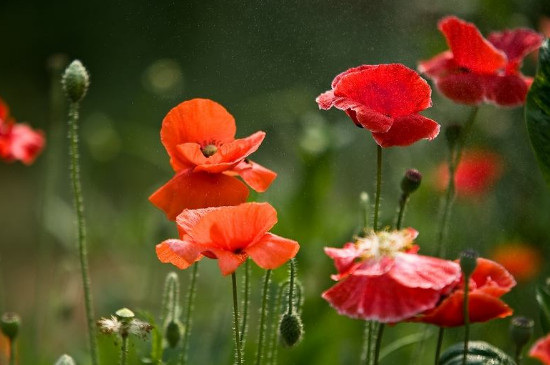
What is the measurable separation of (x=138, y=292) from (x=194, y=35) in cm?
A: 148

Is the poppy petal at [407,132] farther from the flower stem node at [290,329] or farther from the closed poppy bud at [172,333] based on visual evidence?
the closed poppy bud at [172,333]

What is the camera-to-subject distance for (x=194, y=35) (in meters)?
3.04

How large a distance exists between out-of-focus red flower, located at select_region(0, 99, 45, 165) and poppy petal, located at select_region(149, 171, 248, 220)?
418 mm

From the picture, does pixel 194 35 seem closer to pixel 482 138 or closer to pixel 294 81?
pixel 294 81

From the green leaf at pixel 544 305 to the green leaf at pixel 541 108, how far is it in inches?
4.7

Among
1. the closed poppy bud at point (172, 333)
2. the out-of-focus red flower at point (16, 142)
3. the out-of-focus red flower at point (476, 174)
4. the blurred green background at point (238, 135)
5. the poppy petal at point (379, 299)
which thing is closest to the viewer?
the poppy petal at point (379, 299)

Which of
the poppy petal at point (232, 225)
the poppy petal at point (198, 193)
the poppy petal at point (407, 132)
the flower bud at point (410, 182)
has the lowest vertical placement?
the poppy petal at point (232, 225)

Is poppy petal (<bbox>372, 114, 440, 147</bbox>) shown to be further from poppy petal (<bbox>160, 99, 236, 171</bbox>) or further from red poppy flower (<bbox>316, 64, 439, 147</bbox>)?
poppy petal (<bbox>160, 99, 236, 171</bbox>)

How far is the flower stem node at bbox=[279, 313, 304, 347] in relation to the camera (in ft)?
2.54

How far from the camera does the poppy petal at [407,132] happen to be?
0.75 meters

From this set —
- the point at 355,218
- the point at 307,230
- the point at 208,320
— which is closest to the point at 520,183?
the point at 355,218

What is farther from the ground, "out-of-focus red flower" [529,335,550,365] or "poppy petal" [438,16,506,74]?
"poppy petal" [438,16,506,74]

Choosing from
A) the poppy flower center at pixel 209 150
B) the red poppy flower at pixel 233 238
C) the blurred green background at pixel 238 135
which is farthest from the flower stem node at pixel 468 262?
the blurred green background at pixel 238 135

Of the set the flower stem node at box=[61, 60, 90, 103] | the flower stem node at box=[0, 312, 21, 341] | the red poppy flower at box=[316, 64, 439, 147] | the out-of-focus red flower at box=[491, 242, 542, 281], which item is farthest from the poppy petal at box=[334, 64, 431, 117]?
the out-of-focus red flower at box=[491, 242, 542, 281]
